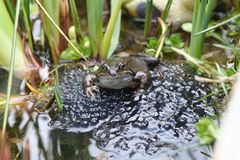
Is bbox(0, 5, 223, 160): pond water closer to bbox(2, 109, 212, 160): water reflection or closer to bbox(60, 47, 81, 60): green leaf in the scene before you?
bbox(2, 109, 212, 160): water reflection

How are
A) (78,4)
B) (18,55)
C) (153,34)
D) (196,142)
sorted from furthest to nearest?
Result: 1. (78,4)
2. (153,34)
3. (18,55)
4. (196,142)

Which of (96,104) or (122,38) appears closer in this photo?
(96,104)

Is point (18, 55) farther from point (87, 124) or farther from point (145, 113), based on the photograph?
point (145, 113)

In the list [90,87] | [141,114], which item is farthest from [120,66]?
[141,114]

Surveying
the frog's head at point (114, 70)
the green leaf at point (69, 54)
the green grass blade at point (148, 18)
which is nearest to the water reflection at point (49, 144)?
the frog's head at point (114, 70)

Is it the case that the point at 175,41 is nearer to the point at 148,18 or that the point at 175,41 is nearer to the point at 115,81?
the point at 148,18

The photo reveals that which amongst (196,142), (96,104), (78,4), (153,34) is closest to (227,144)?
(196,142)
